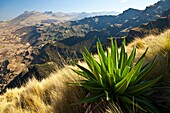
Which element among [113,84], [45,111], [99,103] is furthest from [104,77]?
[45,111]

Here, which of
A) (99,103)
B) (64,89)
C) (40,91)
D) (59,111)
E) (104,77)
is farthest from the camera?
(40,91)

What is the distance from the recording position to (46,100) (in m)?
4.57

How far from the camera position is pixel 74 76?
452cm

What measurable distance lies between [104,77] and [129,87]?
0.36 meters

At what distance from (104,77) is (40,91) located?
2.39 meters

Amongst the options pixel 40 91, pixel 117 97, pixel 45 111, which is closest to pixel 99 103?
pixel 117 97

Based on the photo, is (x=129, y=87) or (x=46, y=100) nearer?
(x=129, y=87)

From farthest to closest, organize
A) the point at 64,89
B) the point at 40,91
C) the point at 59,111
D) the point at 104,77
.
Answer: the point at 40,91
the point at 64,89
the point at 59,111
the point at 104,77

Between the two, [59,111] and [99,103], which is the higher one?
[99,103]

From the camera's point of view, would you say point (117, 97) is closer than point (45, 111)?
Yes

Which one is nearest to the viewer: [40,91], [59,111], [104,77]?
[104,77]

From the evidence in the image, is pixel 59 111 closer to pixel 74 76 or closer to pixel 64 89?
pixel 64 89

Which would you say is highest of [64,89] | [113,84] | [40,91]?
[113,84]

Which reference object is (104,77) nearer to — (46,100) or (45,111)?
(45,111)
